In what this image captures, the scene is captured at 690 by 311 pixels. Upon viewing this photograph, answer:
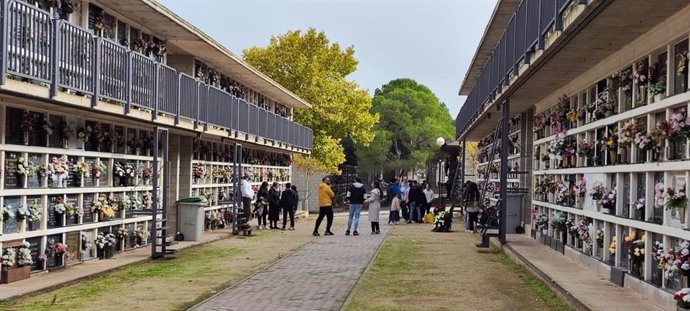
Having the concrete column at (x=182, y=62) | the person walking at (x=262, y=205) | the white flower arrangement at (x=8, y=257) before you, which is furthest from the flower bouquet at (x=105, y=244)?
the person walking at (x=262, y=205)

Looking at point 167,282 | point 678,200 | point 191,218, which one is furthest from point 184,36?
point 678,200

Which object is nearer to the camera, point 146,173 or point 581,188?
point 581,188

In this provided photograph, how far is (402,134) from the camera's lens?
241 ft

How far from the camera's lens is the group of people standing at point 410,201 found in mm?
31844

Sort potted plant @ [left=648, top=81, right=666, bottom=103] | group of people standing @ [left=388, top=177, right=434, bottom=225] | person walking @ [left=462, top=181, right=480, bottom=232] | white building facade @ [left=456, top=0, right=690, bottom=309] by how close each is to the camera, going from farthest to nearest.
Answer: group of people standing @ [left=388, top=177, right=434, bottom=225]
person walking @ [left=462, top=181, right=480, bottom=232]
potted plant @ [left=648, top=81, right=666, bottom=103]
white building facade @ [left=456, top=0, right=690, bottom=309]

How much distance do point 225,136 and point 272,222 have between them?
17.5 feet

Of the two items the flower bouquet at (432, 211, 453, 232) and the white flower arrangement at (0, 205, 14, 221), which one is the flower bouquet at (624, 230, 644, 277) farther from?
the flower bouquet at (432, 211, 453, 232)

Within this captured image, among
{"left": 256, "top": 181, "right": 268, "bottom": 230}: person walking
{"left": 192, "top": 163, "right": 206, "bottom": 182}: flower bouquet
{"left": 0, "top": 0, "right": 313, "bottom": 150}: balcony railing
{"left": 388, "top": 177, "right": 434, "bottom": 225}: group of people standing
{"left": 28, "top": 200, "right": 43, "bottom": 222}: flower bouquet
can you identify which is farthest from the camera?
{"left": 388, "top": 177, "right": 434, "bottom": 225}: group of people standing

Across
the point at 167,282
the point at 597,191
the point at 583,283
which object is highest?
the point at 597,191

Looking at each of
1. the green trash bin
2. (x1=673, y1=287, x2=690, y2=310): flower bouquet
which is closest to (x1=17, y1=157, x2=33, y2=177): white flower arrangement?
the green trash bin

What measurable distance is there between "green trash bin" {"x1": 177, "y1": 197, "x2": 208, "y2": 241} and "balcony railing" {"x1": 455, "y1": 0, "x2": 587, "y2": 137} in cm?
748

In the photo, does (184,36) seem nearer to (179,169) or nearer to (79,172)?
(179,169)

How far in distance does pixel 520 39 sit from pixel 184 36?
8447 millimetres

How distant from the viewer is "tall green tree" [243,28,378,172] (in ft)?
158
